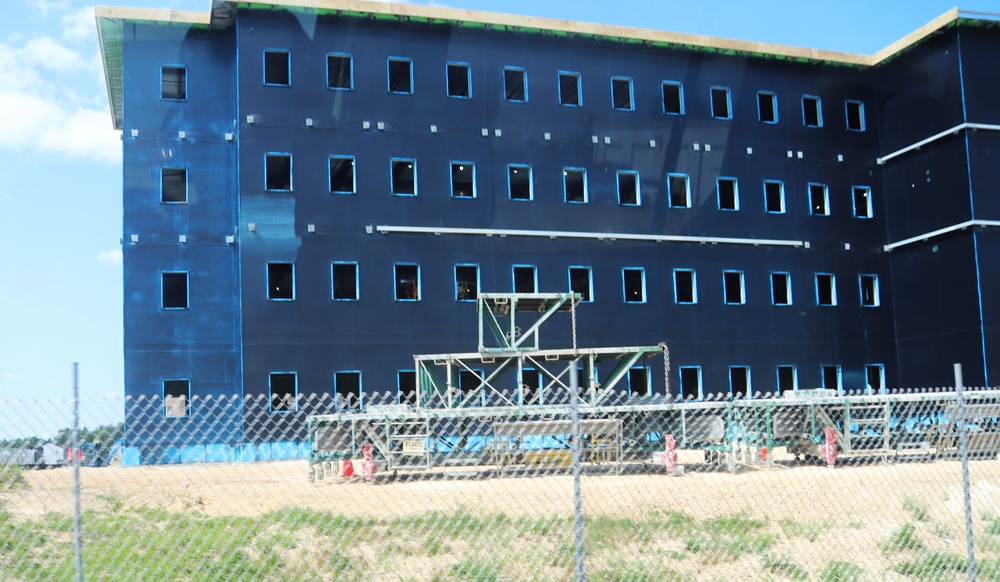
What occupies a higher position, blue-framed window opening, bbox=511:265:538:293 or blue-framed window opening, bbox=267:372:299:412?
blue-framed window opening, bbox=511:265:538:293

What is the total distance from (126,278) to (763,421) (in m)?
21.0

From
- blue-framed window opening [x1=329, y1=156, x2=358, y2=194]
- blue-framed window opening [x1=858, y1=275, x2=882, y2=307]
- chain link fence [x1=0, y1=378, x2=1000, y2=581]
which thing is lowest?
chain link fence [x1=0, y1=378, x2=1000, y2=581]

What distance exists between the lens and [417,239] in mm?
34188

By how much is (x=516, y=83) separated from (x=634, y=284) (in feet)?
28.6

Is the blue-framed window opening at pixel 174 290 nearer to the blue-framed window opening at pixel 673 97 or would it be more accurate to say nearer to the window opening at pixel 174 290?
the window opening at pixel 174 290

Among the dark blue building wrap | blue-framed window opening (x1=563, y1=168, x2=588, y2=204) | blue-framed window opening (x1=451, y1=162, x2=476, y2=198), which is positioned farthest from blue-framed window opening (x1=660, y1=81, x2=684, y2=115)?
blue-framed window opening (x1=451, y1=162, x2=476, y2=198)

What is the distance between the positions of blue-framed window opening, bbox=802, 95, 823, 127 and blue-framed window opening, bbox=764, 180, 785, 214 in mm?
3021

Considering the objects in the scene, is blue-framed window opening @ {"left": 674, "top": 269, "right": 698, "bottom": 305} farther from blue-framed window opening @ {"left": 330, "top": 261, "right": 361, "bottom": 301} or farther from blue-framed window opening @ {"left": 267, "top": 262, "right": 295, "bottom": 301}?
blue-framed window opening @ {"left": 267, "top": 262, "right": 295, "bottom": 301}

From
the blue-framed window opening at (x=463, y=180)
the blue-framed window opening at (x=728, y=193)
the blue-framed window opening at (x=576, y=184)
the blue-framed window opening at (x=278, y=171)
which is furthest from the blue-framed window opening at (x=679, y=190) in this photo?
the blue-framed window opening at (x=278, y=171)

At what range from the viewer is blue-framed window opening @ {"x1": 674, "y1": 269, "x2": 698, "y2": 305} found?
37156 mm

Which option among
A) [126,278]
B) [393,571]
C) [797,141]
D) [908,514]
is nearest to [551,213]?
[797,141]

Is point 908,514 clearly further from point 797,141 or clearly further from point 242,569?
point 797,141

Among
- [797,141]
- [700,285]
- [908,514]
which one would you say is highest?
[797,141]

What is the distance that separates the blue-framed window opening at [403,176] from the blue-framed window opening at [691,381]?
12.0 meters
